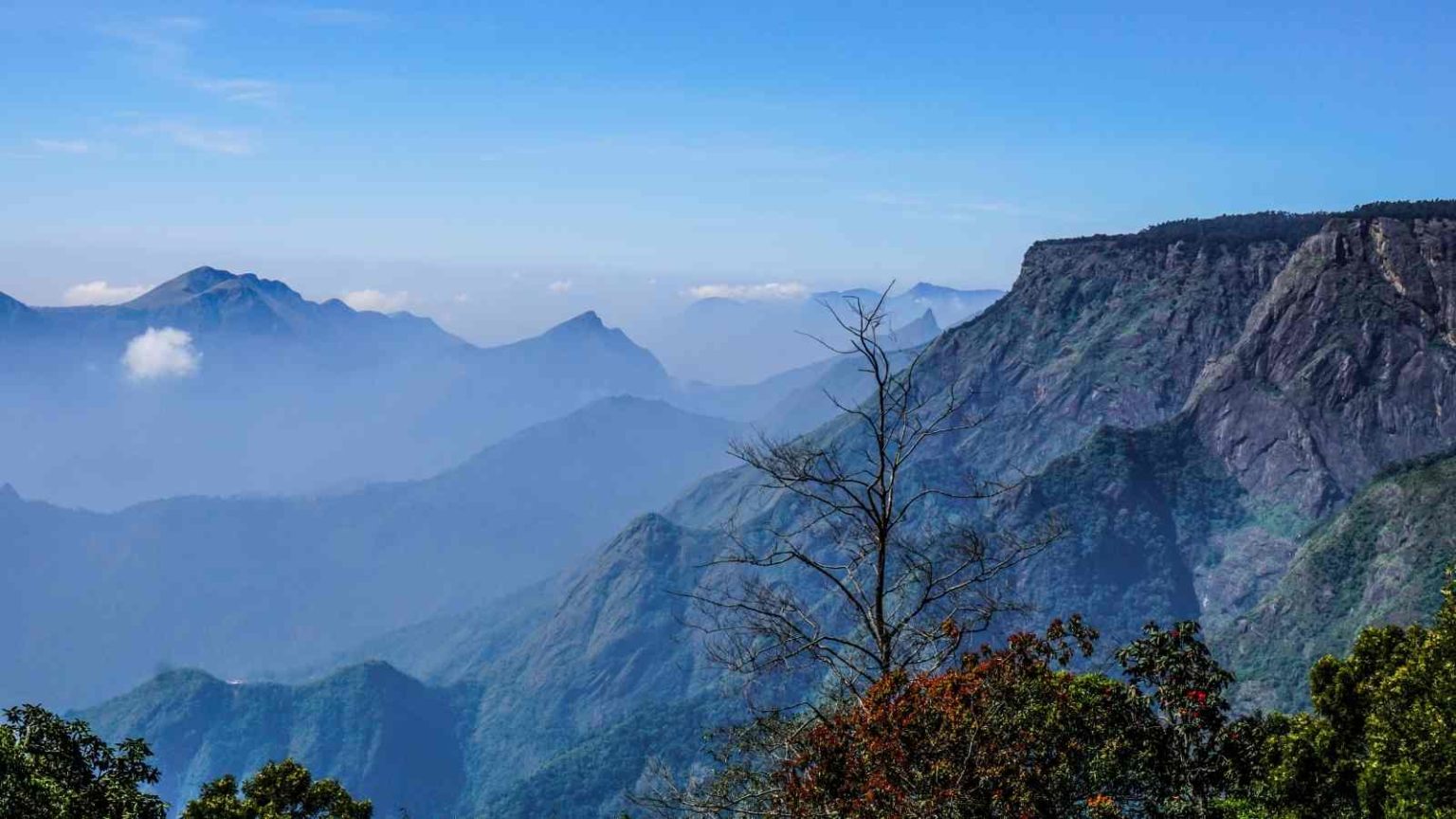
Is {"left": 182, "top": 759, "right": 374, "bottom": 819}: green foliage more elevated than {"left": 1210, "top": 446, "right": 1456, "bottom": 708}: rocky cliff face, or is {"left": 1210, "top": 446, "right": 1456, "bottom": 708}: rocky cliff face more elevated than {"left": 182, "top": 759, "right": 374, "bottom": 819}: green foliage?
{"left": 182, "top": 759, "right": 374, "bottom": 819}: green foliage

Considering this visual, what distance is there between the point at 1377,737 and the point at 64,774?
3080cm

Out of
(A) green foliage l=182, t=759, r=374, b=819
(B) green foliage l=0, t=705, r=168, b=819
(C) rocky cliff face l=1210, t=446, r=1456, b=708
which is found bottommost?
(C) rocky cliff face l=1210, t=446, r=1456, b=708

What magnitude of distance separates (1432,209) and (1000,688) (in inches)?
7877

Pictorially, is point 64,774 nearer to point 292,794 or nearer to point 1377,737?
point 292,794

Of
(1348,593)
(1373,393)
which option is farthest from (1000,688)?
(1373,393)

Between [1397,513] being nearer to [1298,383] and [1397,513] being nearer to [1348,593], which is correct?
[1348,593]

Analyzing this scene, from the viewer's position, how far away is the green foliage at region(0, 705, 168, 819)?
21406 mm

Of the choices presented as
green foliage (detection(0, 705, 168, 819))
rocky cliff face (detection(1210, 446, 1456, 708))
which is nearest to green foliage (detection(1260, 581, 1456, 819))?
green foliage (detection(0, 705, 168, 819))

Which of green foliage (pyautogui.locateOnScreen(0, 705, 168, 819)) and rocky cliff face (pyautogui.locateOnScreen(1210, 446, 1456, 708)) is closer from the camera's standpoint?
green foliage (pyautogui.locateOnScreen(0, 705, 168, 819))

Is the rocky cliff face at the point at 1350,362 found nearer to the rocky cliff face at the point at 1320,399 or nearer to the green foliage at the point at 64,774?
the rocky cliff face at the point at 1320,399

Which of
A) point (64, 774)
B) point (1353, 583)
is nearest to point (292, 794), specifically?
point (64, 774)

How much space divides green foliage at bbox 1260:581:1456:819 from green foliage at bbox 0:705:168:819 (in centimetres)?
2710

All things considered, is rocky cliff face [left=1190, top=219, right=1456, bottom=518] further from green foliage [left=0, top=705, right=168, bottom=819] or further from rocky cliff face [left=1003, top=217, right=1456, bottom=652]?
green foliage [left=0, top=705, right=168, bottom=819]

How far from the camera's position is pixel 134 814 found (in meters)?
23.2
